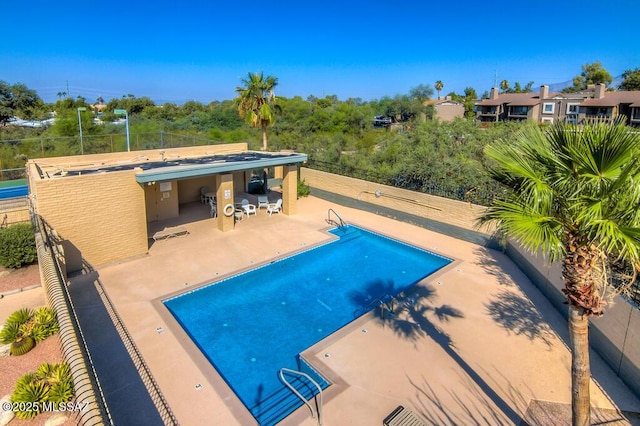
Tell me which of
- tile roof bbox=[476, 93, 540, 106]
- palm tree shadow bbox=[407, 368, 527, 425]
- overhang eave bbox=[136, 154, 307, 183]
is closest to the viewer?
palm tree shadow bbox=[407, 368, 527, 425]

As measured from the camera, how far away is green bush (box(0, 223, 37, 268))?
457 inches

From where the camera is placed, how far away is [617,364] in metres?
7.80

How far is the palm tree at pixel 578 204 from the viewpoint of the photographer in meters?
4.43

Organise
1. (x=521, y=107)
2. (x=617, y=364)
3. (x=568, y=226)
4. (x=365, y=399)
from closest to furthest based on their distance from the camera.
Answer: (x=568, y=226) < (x=365, y=399) < (x=617, y=364) < (x=521, y=107)

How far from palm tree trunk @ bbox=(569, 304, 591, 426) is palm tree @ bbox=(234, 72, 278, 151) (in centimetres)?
2000

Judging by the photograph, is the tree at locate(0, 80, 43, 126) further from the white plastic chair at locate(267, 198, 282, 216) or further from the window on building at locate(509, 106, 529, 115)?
the window on building at locate(509, 106, 529, 115)

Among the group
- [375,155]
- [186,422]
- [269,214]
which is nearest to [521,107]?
[375,155]

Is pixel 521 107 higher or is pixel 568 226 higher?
pixel 521 107

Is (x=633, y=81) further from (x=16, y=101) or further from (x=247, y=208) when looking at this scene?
(x=16, y=101)

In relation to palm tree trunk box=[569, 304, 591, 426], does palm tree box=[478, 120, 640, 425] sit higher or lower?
higher

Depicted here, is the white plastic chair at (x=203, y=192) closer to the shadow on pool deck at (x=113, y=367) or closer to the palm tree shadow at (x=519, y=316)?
the shadow on pool deck at (x=113, y=367)

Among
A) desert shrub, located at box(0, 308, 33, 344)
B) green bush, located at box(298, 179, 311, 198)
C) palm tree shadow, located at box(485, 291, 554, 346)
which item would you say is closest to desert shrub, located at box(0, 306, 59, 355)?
desert shrub, located at box(0, 308, 33, 344)

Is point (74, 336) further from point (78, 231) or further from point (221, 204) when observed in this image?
point (221, 204)

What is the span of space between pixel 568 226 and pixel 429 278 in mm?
7769
